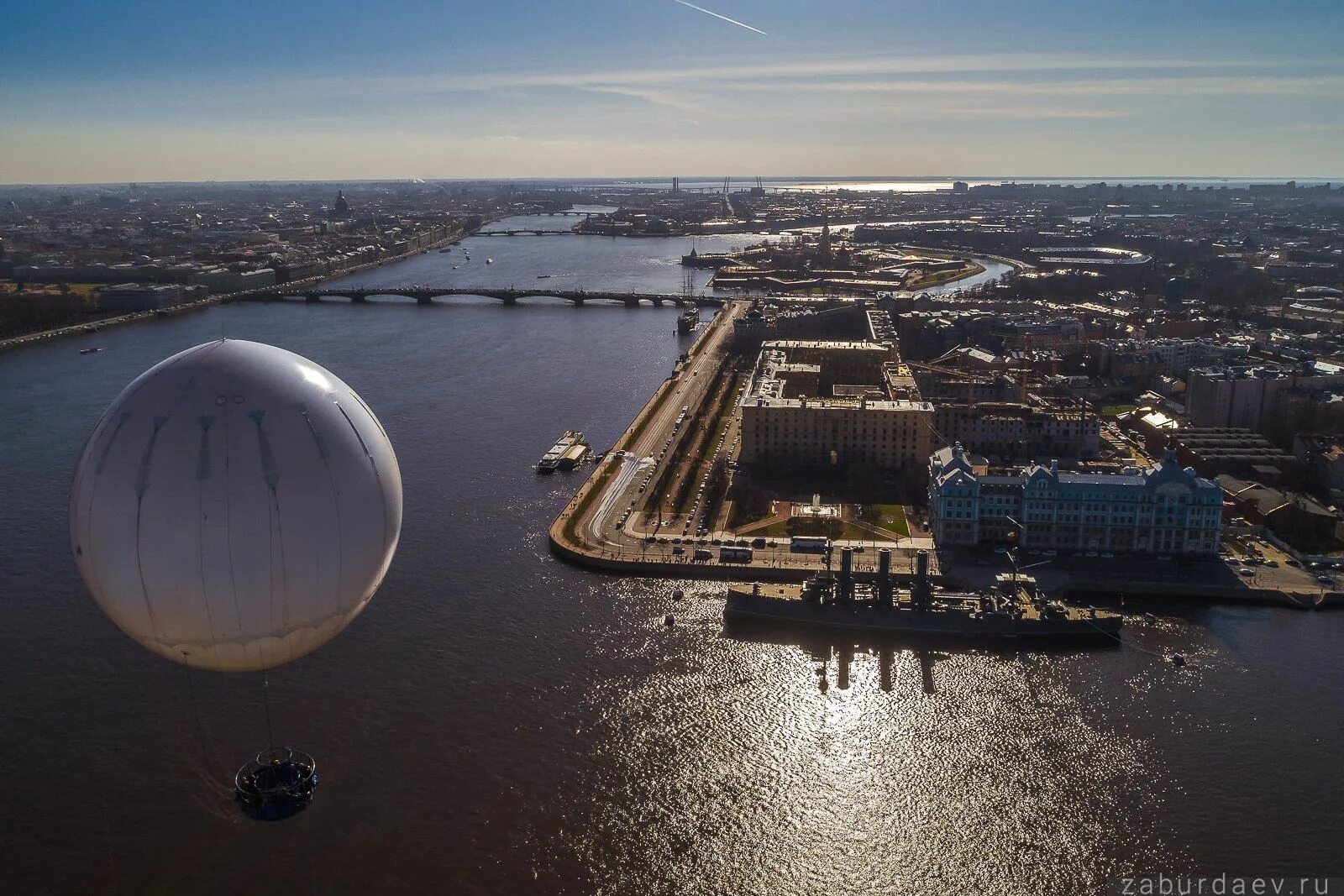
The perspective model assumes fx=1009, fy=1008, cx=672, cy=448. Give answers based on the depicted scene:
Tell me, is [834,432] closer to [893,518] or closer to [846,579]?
[893,518]

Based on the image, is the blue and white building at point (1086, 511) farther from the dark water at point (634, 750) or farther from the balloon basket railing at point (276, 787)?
the balloon basket railing at point (276, 787)

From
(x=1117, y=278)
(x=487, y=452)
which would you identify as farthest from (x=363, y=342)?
(x=1117, y=278)

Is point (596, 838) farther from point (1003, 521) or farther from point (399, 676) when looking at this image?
point (1003, 521)

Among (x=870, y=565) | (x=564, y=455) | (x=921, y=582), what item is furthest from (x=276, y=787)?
(x=564, y=455)

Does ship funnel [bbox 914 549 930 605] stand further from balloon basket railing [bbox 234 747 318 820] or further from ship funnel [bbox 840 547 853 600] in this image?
balloon basket railing [bbox 234 747 318 820]

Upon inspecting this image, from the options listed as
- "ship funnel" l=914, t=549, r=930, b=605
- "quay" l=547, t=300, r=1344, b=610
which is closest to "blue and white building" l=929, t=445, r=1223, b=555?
"quay" l=547, t=300, r=1344, b=610

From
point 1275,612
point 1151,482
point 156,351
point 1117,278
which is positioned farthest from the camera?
point 1117,278

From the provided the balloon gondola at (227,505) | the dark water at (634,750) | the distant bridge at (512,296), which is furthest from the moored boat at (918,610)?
the distant bridge at (512,296)
